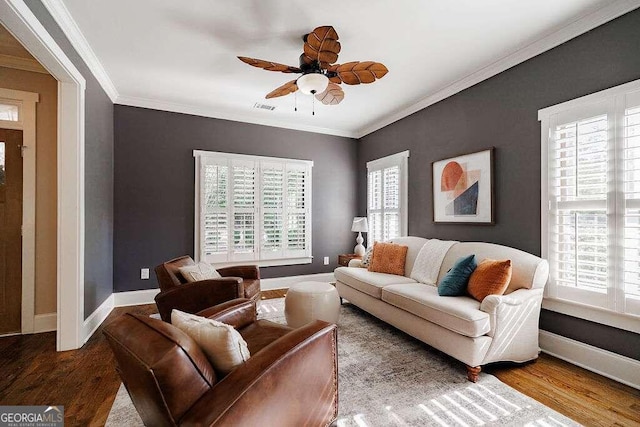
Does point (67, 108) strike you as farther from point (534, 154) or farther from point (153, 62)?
point (534, 154)

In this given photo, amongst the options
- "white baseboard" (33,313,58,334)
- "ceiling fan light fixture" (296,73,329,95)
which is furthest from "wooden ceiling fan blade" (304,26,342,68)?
"white baseboard" (33,313,58,334)

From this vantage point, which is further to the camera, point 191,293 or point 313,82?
point 191,293

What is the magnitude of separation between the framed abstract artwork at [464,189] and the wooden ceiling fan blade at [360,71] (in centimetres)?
156

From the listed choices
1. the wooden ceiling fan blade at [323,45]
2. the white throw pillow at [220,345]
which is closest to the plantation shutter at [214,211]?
the wooden ceiling fan blade at [323,45]

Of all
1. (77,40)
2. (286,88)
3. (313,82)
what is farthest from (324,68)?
(77,40)

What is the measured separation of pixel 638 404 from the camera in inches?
73.9

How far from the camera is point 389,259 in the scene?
3.67m

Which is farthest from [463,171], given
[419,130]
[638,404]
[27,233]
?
[27,233]

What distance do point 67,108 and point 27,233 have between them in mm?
1394

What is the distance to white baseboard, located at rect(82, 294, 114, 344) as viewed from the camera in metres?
2.81

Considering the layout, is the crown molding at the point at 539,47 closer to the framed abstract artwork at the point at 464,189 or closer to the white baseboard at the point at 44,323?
the framed abstract artwork at the point at 464,189

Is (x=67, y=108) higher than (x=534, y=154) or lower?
higher

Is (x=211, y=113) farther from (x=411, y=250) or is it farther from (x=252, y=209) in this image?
(x=411, y=250)

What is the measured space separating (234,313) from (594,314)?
275 centimetres
